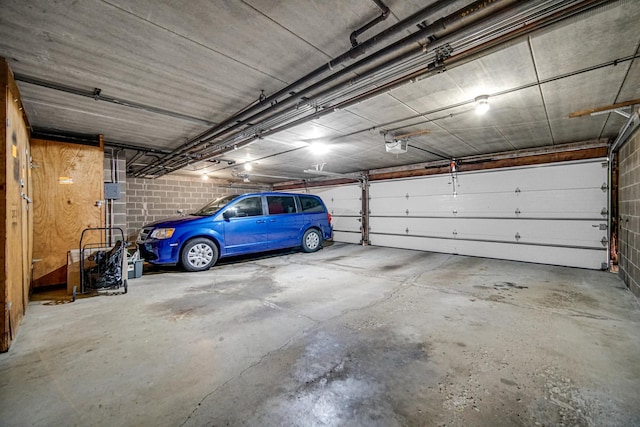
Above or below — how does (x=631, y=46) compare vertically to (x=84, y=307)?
above

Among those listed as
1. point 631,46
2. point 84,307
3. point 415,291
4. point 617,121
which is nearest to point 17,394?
point 84,307

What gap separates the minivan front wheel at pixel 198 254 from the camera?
4801mm

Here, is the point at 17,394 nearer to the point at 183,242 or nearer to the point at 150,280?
the point at 150,280

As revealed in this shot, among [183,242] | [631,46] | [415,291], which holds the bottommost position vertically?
[415,291]

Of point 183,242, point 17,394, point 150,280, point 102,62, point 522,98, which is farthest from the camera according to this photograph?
point 183,242

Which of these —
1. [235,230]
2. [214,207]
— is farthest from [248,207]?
[214,207]

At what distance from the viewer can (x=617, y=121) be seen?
12.5ft

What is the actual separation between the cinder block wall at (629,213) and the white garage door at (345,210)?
569 centimetres

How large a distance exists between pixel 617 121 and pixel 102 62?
6512 mm

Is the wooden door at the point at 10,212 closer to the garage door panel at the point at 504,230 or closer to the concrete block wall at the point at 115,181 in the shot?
the concrete block wall at the point at 115,181

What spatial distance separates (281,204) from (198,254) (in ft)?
7.23

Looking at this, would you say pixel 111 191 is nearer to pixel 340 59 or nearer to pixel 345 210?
pixel 340 59

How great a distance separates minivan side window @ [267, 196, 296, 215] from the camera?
6.09 meters

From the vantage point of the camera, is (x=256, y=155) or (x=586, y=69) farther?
(x=256, y=155)
